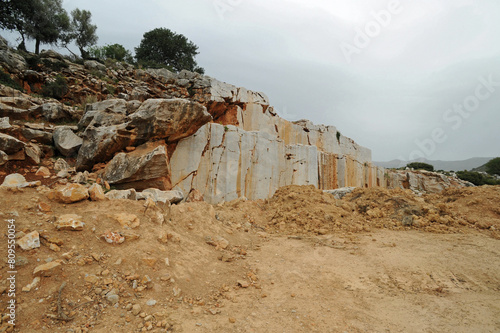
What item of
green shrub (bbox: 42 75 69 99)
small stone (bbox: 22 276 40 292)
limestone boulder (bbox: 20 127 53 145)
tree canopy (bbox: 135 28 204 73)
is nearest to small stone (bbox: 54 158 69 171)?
limestone boulder (bbox: 20 127 53 145)

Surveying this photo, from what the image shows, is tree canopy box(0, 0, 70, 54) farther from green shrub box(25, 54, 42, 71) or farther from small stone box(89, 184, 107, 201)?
small stone box(89, 184, 107, 201)

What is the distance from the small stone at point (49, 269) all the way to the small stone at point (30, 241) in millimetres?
361

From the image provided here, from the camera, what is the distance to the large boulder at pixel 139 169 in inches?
272

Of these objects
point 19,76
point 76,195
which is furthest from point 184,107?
point 19,76

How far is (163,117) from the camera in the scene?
7605 mm

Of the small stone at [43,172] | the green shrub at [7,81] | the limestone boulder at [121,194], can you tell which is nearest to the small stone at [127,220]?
the limestone boulder at [121,194]

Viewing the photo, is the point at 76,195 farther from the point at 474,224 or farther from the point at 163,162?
the point at 474,224

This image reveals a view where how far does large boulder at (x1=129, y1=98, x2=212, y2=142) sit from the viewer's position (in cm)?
755

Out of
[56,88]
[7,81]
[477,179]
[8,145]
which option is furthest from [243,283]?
[477,179]

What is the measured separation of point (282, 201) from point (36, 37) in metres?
27.6

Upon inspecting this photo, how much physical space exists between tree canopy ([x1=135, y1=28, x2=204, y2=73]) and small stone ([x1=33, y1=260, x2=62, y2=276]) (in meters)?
29.4

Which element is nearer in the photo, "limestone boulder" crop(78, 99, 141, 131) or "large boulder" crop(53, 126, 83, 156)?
"large boulder" crop(53, 126, 83, 156)

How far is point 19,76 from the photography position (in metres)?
13.4

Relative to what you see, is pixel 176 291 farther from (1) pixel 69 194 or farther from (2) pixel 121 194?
(2) pixel 121 194
